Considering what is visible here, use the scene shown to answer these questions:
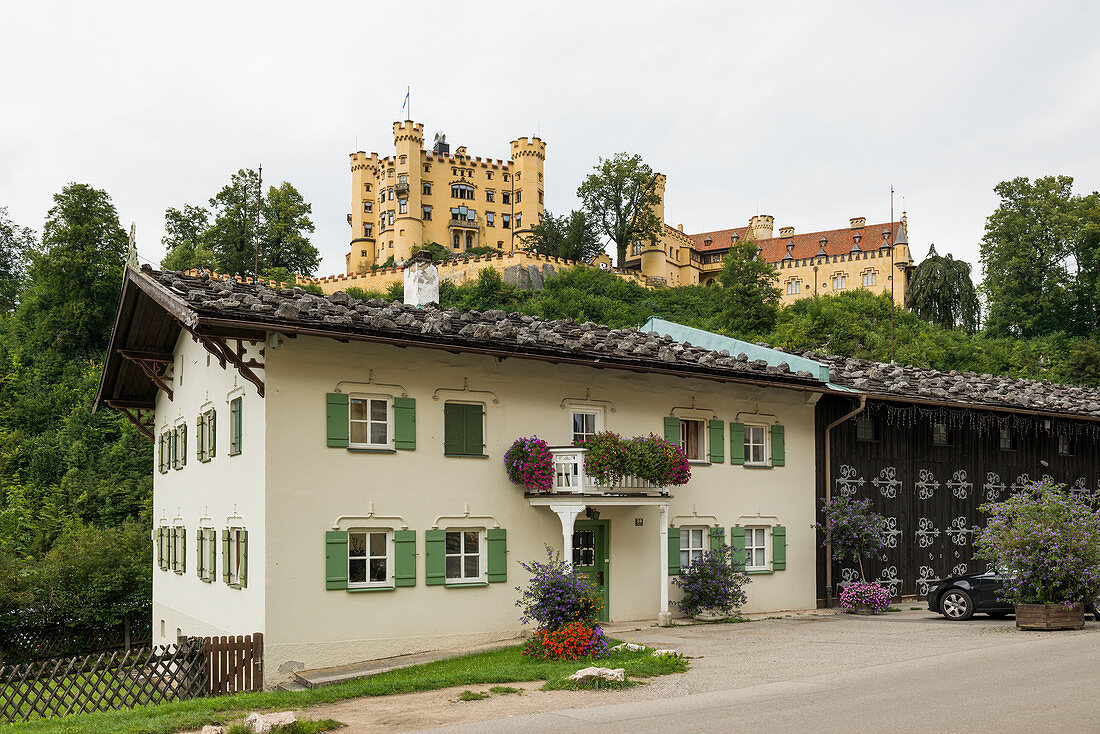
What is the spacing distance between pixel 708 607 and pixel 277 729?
12.7 m

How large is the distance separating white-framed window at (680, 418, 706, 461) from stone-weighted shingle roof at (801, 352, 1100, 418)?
424 cm

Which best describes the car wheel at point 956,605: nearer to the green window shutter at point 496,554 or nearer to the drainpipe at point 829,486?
the drainpipe at point 829,486

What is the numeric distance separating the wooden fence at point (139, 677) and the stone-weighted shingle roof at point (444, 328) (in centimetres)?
506

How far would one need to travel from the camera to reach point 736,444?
23.6 metres

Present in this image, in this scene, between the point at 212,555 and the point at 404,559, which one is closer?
the point at 404,559

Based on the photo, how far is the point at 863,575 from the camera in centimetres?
2489

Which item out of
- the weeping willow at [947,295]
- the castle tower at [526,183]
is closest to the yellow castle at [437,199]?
the castle tower at [526,183]

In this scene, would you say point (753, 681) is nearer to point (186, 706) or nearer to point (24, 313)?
point (186, 706)

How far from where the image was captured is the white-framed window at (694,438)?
23.0m

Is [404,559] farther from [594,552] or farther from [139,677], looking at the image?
[139,677]

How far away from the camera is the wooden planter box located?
18.3 metres

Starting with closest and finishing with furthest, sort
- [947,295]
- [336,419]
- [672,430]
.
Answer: [336,419], [672,430], [947,295]

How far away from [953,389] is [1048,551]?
8.88 meters

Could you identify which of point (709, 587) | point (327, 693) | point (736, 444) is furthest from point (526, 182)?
point (327, 693)
